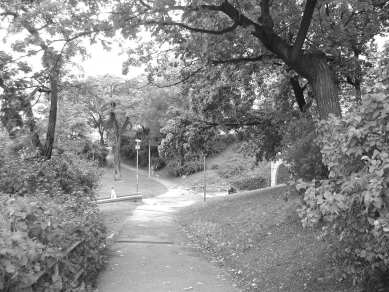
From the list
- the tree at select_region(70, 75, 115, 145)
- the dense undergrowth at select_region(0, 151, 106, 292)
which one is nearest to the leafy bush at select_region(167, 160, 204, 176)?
the tree at select_region(70, 75, 115, 145)

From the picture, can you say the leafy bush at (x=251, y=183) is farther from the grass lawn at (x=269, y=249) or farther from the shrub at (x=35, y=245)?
the shrub at (x=35, y=245)

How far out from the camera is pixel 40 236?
3.92m

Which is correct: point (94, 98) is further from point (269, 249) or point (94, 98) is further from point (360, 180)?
point (360, 180)

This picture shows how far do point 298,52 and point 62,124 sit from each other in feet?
71.1

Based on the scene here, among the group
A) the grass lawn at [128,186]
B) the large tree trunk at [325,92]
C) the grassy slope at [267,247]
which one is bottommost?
the grass lawn at [128,186]

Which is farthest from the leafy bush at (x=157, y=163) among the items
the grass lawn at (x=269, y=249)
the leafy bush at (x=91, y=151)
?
the grass lawn at (x=269, y=249)

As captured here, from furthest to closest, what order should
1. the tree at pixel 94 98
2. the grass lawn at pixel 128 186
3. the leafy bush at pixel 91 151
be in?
the grass lawn at pixel 128 186 < the leafy bush at pixel 91 151 < the tree at pixel 94 98

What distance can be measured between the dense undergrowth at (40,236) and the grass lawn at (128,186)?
2463 cm

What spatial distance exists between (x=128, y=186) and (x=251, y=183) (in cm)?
1377

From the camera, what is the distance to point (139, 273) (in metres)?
7.71

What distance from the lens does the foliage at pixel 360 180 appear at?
133 inches

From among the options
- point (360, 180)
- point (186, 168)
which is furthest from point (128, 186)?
point (360, 180)

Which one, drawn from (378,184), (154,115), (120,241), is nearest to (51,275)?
(378,184)

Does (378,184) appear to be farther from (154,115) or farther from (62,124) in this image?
(154,115)
